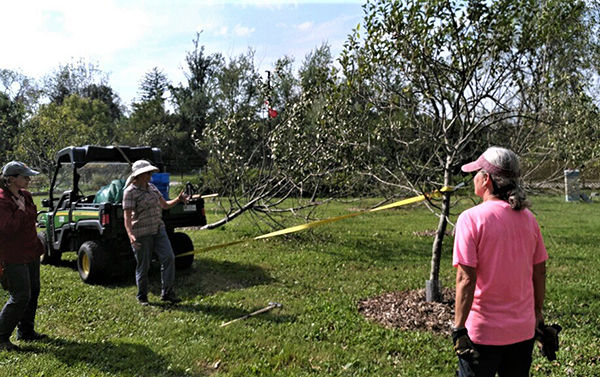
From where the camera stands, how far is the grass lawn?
425 cm

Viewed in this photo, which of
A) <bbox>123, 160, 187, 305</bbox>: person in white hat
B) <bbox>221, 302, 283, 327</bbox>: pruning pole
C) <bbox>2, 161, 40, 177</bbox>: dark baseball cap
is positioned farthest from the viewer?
<bbox>123, 160, 187, 305</bbox>: person in white hat

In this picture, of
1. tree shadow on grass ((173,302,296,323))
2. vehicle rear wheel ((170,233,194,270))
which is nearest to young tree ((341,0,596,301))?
tree shadow on grass ((173,302,296,323))

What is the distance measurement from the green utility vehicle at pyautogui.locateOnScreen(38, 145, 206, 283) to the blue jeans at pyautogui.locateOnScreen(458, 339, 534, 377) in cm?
550

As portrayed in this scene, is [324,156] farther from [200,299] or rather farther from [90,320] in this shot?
[90,320]

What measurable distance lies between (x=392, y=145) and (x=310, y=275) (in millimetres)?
2552

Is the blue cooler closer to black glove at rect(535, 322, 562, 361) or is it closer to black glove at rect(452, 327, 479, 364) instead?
black glove at rect(452, 327, 479, 364)

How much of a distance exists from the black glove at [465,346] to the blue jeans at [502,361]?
0.03 metres

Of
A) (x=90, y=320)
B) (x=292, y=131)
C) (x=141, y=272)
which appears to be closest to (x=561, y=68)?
(x=292, y=131)

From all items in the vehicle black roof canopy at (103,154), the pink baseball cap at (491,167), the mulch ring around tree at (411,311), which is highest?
the vehicle black roof canopy at (103,154)

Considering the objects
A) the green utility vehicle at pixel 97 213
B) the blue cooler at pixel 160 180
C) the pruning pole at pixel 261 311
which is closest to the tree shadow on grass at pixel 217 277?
the green utility vehicle at pixel 97 213

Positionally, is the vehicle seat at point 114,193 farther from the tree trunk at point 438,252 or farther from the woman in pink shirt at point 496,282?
the woman in pink shirt at point 496,282

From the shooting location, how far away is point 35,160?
22.7 m

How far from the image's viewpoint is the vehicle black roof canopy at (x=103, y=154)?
24.4 ft

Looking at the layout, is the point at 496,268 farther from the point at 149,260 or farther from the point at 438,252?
the point at 149,260
